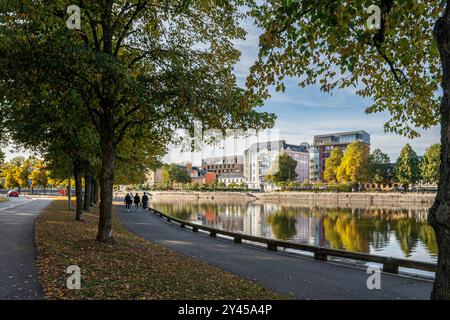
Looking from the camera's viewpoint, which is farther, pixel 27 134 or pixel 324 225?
pixel 324 225

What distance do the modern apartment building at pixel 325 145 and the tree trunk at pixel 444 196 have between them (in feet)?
521

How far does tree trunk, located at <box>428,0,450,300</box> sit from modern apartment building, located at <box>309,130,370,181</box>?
15866cm

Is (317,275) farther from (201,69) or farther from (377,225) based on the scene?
(377,225)

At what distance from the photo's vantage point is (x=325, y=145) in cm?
16388

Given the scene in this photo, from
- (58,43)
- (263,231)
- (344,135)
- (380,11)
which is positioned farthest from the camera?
(344,135)

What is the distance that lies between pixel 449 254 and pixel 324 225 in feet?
124

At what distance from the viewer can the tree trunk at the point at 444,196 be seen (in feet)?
15.0

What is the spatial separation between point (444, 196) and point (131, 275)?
769 cm

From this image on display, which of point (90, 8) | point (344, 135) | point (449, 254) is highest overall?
point (344, 135)

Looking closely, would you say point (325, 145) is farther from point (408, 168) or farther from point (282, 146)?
point (408, 168)

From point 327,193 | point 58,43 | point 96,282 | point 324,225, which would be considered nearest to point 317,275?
point 96,282

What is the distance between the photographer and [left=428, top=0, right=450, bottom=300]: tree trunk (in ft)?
15.0

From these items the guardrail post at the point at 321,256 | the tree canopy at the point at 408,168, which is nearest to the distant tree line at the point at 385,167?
the tree canopy at the point at 408,168

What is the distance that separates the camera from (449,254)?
4.56 m
